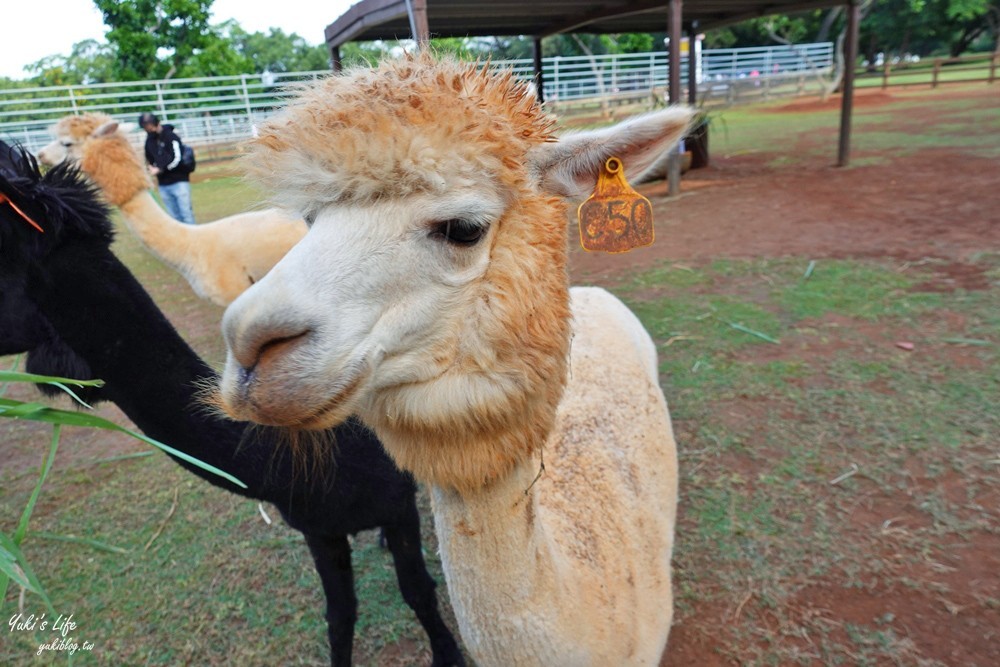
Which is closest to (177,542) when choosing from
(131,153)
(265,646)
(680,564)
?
(265,646)

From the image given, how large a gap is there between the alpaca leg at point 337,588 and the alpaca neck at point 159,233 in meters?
4.07

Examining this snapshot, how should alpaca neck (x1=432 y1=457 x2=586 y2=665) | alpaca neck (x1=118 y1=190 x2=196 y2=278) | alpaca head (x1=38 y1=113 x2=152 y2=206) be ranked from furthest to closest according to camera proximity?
alpaca neck (x1=118 y1=190 x2=196 y2=278)
alpaca head (x1=38 y1=113 x2=152 y2=206)
alpaca neck (x1=432 y1=457 x2=586 y2=665)

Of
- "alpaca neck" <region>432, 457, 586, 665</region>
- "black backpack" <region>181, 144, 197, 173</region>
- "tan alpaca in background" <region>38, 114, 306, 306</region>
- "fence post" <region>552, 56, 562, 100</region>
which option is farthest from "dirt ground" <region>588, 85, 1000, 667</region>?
"fence post" <region>552, 56, 562, 100</region>

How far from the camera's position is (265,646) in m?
2.56

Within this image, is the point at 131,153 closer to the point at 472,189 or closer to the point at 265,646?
the point at 265,646

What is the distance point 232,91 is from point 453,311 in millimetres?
25764

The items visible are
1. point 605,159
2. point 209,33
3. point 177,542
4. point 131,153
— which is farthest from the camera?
point 209,33

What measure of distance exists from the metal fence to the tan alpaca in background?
768cm

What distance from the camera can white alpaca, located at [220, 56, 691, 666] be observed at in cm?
118

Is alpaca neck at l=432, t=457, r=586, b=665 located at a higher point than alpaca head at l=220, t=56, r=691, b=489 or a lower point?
lower

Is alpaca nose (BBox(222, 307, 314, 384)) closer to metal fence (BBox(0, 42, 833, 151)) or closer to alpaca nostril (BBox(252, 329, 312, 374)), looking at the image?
alpaca nostril (BBox(252, 329, 312, 374))

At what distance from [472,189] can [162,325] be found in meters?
Answer: 1.36

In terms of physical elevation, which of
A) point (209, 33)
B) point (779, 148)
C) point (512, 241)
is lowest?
point (779, 148)

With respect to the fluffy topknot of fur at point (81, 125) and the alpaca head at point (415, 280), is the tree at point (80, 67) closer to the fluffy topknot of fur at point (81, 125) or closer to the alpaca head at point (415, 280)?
the fluffy topknot of fur at point (81, 125)
